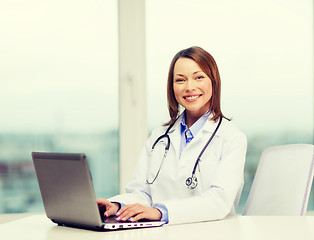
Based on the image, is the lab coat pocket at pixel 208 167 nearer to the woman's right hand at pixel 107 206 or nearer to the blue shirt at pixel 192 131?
the blue shirt at pixel 192 131

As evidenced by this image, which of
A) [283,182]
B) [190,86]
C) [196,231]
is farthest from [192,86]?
[196,231]

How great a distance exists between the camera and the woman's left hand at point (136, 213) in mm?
1214

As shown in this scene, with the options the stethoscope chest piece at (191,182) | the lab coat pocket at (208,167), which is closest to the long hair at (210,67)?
the lab coat pocket at (208,167)

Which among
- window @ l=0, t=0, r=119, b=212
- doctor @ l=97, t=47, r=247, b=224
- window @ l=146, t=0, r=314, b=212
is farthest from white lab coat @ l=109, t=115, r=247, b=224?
window @ l=146, t=0, r=314, b=212

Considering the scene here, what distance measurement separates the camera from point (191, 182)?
1.52m

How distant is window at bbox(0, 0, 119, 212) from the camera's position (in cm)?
263

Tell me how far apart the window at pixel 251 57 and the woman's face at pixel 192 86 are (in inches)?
40.7

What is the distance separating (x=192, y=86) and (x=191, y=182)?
38 centimetres

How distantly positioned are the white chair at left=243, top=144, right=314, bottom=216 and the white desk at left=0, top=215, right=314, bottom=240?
309 mm

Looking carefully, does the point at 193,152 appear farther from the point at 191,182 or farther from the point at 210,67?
the point at 210,67

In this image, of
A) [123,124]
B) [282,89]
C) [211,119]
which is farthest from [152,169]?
[282,89]

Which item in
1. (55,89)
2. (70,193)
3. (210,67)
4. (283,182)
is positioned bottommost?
(283,182)

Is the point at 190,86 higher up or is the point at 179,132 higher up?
the point at 190,86

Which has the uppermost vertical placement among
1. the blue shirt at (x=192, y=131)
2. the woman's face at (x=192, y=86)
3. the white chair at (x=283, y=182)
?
the woman's face at (x=192, y=86)
